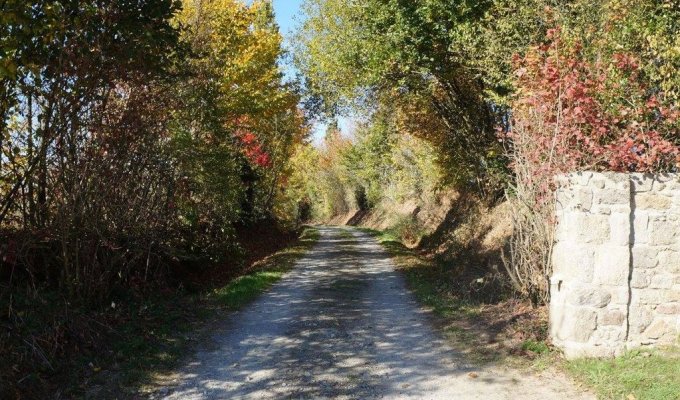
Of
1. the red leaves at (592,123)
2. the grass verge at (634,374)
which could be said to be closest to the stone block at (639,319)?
the grass verge at (634,374)

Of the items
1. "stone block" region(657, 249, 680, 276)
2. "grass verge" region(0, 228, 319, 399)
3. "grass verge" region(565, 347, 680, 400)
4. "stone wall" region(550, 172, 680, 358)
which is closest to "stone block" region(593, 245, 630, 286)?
"stone wall" region(550, 172, 680, 358)

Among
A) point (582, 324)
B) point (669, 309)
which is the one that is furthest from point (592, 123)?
point (582, 324)

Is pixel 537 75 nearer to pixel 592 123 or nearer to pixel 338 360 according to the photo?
pixel 592 123

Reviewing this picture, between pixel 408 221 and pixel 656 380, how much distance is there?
24.0m

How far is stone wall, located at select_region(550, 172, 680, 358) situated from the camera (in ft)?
21.6

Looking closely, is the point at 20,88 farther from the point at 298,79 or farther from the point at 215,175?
the point at 298,79

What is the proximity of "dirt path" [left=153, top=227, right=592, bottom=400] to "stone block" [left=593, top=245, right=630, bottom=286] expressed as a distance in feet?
4.61

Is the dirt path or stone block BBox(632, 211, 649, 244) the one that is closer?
the dirt path

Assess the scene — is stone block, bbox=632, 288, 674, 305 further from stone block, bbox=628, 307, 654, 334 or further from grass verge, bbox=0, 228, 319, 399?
grass verge, bbox=0, 228, 319, 399

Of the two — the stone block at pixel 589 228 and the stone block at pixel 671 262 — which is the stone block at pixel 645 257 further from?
the stone block at pixel 589 228

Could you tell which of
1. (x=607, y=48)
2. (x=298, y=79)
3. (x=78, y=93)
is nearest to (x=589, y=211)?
(x=607, y=48)

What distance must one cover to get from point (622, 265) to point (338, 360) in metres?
3.68

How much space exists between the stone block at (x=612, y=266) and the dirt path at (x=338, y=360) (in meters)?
1.41

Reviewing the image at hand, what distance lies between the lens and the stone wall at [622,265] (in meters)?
6.57
